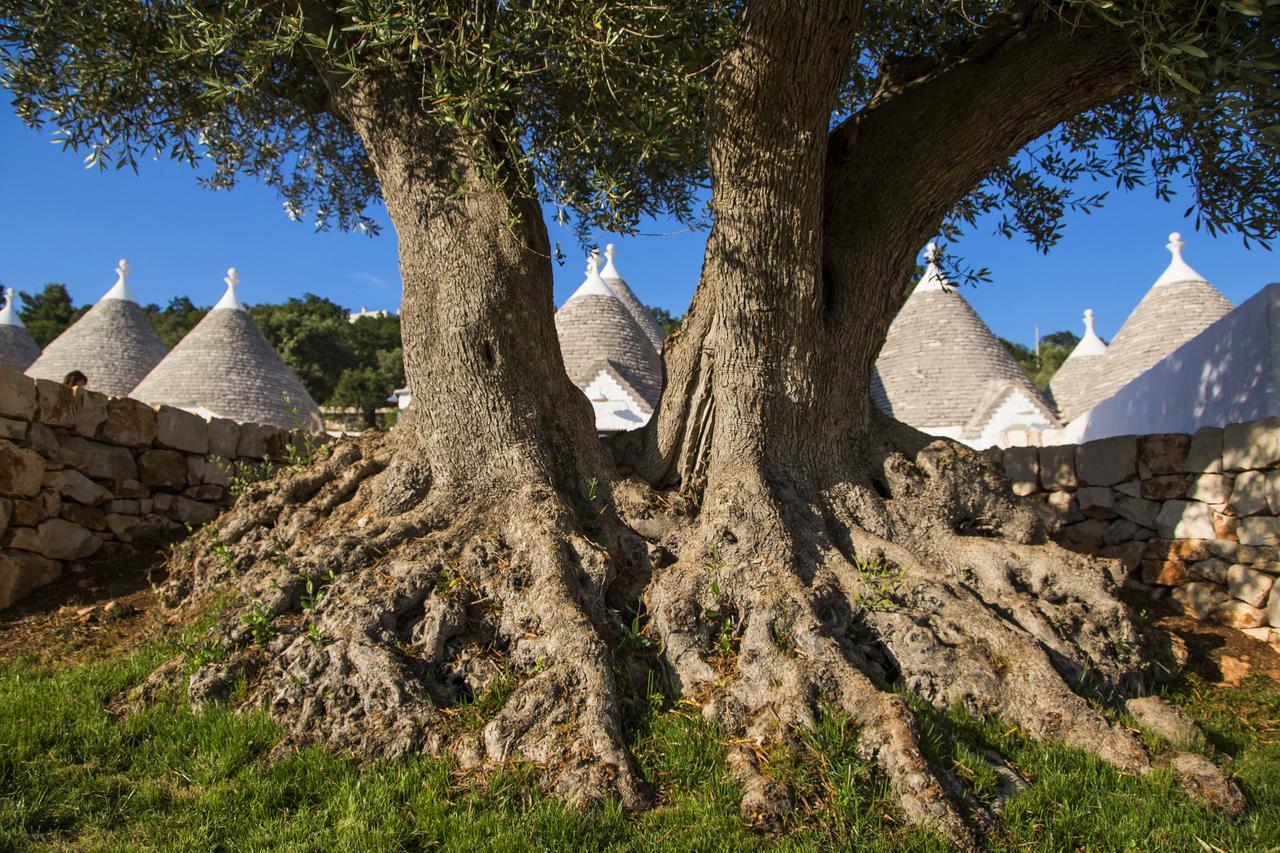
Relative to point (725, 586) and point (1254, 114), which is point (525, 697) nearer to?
point (725, 586)

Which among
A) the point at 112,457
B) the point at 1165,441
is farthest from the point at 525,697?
the point at 1165,441

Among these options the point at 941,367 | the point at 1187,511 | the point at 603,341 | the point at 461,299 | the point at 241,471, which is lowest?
the point at 241,471

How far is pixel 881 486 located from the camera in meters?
5.41

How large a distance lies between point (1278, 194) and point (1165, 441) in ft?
6.34

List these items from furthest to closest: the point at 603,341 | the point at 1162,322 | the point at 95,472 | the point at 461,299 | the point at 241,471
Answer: the point at 603,341, the point at 1162,322, the point at 241,471, the point at 95,472, the point at 461,299

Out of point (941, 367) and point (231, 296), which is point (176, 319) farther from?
point (941, 367)

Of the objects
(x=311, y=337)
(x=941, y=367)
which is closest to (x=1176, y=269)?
(x=941, y=367)

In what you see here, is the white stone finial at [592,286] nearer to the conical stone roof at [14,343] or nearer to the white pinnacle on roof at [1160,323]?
the white pinnacle on roof at [1160,323]

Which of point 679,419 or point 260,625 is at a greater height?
point 679,419

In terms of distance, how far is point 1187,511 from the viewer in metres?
6.39

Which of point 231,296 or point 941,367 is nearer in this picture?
point 941,367

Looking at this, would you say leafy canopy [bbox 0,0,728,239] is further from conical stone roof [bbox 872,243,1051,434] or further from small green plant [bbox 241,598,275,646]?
conical stone roof [bbox 872,243,1051,434]

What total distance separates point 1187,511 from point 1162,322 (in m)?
10.2

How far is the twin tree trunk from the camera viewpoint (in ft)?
12.2
